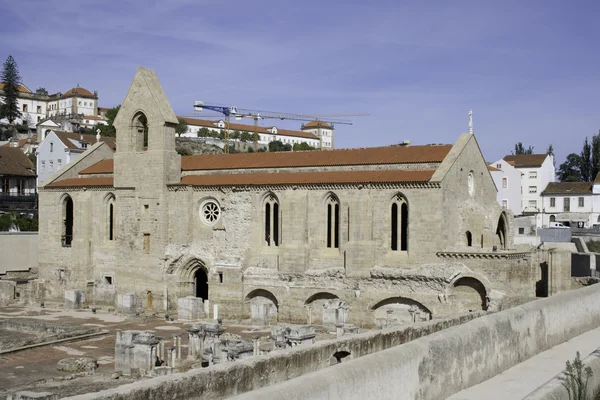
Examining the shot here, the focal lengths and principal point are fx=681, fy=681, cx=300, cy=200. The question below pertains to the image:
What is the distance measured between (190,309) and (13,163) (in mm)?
44136

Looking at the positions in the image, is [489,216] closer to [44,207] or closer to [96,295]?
[96,295]

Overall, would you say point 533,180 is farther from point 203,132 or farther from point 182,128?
point 182,128

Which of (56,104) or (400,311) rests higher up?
(56,104)

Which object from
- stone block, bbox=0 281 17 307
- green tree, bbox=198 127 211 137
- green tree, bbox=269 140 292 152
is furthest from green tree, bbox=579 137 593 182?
stone block, bbox=0 281 17 307

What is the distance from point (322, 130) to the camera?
513ft

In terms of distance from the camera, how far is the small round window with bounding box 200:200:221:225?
126 ft

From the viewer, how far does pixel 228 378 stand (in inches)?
494

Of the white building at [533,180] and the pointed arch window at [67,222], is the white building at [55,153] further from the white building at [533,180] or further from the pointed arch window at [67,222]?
the white building at [533,180]

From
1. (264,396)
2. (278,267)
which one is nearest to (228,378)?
(264,396)

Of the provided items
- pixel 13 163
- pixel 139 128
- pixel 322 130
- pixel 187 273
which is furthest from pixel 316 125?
pixel 187 273

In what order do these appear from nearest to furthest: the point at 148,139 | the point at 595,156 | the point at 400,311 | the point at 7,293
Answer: the point at 400,311 < the point at 148,139 < the point at 7,293 < the point at 595,156

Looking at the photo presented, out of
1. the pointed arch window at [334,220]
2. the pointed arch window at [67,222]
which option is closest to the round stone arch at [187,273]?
the pointed arch window at [334,220]

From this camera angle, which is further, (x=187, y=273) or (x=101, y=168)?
(x=101, y=168)

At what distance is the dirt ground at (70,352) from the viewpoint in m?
21.5
